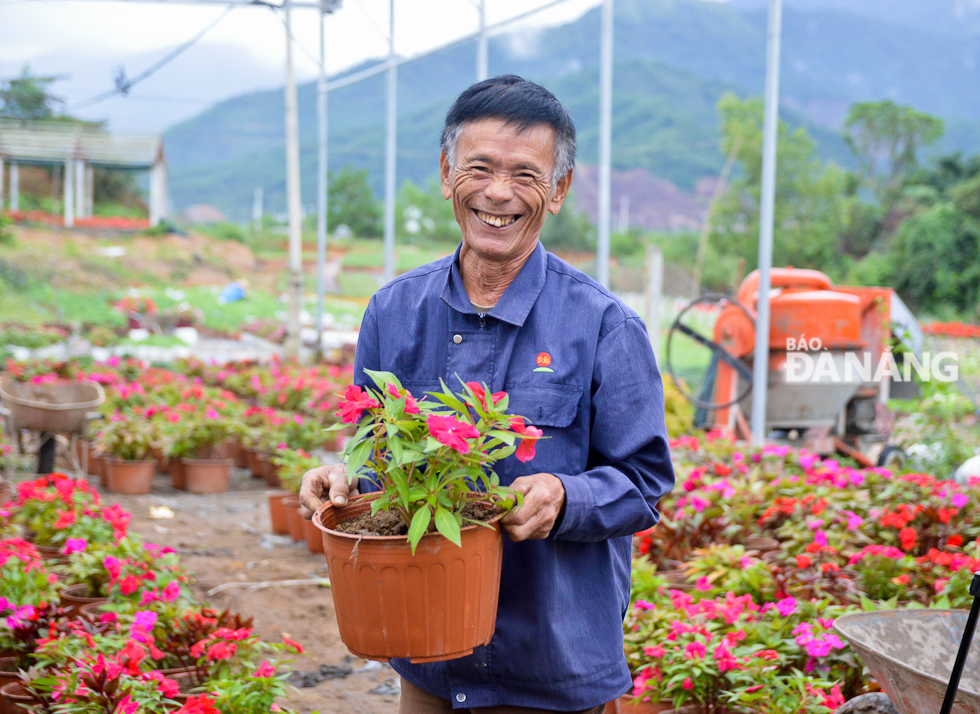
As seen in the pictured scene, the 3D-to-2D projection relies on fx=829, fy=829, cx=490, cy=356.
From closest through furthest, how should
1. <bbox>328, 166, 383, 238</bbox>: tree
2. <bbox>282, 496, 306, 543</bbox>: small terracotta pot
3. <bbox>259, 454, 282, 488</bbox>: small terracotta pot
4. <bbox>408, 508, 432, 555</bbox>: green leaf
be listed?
<bbox>408, 508, 432, 555</bbox>: green leaf → <bbox>282, 496, 306, 543</bbox>: small terracotta pot → <bbox>259, 454, 282, 488</bbox>: small terracotta pot → <bbox>328, 166, 383, 238</bbox>: tree

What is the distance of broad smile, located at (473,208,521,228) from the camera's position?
136 cm

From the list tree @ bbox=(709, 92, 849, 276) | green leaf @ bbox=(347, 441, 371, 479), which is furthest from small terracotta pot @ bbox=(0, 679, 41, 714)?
tree @ bbox=(709, 92, 849, 276)

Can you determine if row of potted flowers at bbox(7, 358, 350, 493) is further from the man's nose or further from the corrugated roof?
the corrugated roof

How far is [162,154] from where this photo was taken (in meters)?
30.4

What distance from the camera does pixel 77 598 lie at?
2.89m

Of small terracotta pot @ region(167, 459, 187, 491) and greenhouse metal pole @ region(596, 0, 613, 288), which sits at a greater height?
greenhouse metal pole @ region(596, 0, 613, 288)

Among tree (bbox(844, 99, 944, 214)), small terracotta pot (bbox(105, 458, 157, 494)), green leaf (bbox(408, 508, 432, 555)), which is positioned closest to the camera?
green leaf (bbox(408, 508, 432, 555))

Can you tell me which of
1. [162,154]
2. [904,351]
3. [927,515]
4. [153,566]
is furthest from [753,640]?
[162,154]

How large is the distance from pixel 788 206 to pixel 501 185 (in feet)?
103

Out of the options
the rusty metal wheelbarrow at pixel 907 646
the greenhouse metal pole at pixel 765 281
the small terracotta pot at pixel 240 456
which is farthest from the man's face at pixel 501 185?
the small terracotta pot at pixel 240 456

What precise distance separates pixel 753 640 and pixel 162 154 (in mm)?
31897

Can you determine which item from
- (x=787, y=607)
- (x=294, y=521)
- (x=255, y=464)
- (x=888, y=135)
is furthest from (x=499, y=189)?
(x=888, y=135)

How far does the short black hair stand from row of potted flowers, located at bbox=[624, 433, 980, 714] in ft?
4.69

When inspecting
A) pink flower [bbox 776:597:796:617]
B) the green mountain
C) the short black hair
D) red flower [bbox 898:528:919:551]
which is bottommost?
pink flower [bbox 776:597:796:617]
